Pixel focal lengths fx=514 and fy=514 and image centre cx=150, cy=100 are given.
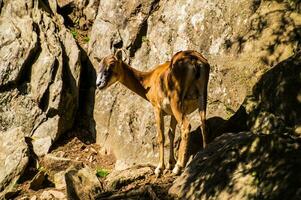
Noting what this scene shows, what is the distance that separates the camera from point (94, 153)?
14.9 metres

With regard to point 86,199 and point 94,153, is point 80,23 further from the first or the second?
point 86,199

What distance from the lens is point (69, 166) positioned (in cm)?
1361

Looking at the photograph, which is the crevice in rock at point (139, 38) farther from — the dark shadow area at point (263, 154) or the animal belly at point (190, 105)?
the dark shadow area at point (263, 154)

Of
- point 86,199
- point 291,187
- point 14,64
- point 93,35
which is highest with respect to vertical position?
point 93,35

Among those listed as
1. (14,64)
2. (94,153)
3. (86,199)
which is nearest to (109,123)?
(94,153)

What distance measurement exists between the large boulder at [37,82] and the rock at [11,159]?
0.53m

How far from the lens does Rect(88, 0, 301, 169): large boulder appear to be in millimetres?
12188

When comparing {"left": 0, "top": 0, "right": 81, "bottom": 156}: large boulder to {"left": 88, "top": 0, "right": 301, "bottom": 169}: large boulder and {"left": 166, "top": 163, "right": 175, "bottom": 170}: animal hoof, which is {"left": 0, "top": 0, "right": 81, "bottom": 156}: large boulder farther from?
{"left": 166, "top": 163, "right": 175, "bottom": 170}: animal hoof

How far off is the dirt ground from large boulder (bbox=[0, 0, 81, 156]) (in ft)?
1.59

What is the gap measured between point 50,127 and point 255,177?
8484 mm

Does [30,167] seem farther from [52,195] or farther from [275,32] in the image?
[275,32]

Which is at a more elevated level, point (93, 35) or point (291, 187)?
point (93, 35)

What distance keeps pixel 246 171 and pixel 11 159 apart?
784cm

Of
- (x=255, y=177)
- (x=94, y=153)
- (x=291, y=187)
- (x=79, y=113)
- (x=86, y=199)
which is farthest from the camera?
(x=79, y=113)
